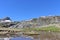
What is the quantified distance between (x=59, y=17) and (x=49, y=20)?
7.24 metres

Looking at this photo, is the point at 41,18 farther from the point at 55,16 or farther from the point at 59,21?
the point at 59,21

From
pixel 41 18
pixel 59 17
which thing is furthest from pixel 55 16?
pixel 41 18

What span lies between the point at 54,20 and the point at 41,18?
1819 cm

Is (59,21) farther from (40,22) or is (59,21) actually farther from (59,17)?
(40,22)

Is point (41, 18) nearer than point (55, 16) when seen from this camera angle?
No

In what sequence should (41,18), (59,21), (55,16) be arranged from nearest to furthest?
(59,21), (55,16), (41,18)

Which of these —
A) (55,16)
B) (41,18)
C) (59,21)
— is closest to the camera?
(59,21)

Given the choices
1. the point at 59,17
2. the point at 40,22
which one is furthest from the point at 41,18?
→ the point at 59,17

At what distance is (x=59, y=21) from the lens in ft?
393

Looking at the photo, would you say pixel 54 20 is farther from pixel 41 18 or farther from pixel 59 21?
pixel 41 18

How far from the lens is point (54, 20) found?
12238 centimetres

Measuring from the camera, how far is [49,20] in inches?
5103

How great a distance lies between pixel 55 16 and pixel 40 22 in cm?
1099

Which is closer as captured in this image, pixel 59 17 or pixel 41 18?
pixel 59 17
